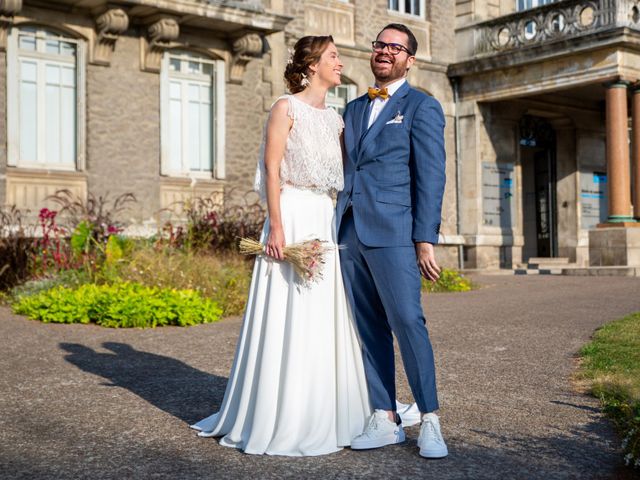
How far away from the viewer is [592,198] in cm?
2012

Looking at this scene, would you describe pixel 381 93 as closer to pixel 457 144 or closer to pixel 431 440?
pixel 431 440

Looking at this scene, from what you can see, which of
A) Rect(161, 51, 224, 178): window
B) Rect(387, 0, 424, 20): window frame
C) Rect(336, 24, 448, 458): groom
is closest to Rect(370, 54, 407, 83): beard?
Rect(336, 24, 448, 458): groom

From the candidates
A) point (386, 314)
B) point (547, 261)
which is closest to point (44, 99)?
point (386, 314)

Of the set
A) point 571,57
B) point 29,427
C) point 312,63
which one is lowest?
point 29,427

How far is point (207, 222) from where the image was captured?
1194 centimetres

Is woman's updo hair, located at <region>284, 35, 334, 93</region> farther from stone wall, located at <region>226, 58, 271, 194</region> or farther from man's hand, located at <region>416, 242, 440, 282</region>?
stone wall, located at <region>226, 58, 271, 194</region>

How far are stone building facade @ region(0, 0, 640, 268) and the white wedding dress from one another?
910 cm

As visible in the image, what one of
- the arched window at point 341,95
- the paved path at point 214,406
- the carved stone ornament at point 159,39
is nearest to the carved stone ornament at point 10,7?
the carved stone ornament at point 159,39

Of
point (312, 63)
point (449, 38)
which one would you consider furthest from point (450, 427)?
point (449, 38)

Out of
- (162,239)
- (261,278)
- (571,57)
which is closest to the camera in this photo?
(261,278)

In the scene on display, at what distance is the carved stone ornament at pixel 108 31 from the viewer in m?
12.8

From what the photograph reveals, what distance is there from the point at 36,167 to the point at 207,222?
9.36 feet

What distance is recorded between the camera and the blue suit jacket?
155 inches

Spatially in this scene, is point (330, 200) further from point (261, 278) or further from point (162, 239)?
point (162, 239)
